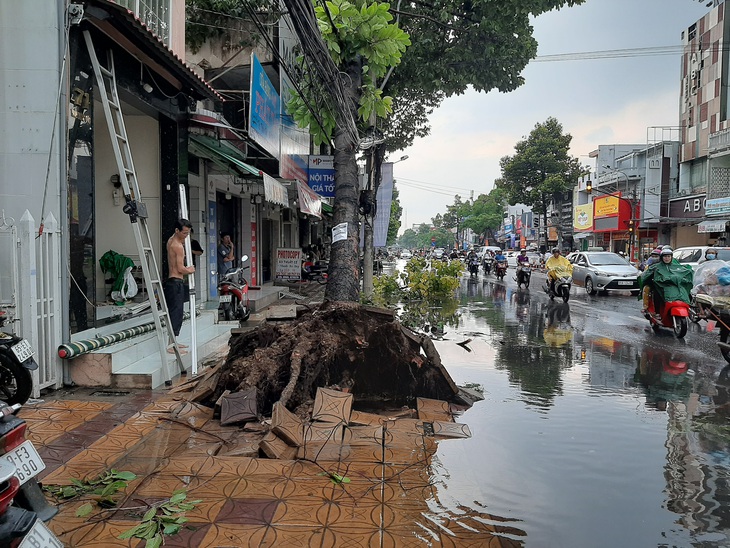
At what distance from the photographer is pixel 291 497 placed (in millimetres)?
3365

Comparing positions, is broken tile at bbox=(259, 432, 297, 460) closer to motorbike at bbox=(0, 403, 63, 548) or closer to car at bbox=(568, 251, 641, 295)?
motorbike at bbox=(0, 403, 63, 548)

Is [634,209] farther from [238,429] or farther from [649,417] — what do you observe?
[238,429]

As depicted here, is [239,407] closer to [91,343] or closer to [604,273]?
[91,343]

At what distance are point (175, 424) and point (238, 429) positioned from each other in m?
0.60

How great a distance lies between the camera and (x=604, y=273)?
61.5 feet

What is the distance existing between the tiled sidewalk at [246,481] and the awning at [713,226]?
28.7 metres

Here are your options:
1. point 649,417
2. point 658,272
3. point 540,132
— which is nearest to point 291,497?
point 649,417

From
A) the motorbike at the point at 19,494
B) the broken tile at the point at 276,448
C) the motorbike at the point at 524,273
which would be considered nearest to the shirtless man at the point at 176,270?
the broken tile at the point at 276,448

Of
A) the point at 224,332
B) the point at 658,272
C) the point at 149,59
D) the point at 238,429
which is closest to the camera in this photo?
the point at 238,429

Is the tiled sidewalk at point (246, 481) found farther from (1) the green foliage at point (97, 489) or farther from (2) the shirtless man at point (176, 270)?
(2) the shirtless man at point (176, 270)

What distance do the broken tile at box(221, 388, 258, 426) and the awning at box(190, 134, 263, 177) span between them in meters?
6.89

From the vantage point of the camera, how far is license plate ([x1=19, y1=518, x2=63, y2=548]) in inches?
85.0

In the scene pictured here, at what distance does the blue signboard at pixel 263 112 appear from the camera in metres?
9.52

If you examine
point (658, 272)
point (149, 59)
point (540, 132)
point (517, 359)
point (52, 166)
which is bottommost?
point (517, 359)
